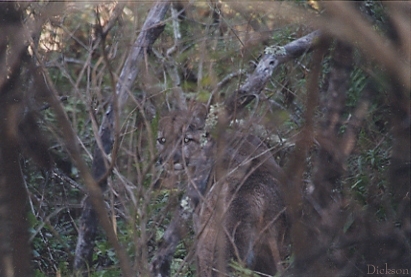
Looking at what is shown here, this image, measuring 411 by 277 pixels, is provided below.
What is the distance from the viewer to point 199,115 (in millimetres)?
4617

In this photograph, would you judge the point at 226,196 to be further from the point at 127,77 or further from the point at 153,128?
the point at 127,77

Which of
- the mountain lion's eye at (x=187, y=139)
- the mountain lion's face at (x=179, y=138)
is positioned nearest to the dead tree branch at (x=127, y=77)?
the mountain lion's face at (x=179, y=138)

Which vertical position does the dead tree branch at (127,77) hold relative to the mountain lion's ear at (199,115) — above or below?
above

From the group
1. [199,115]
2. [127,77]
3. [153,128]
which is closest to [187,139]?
[199,115]

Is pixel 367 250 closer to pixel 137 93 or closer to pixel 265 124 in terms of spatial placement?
pixel 265 124

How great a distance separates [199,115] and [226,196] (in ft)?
2.80

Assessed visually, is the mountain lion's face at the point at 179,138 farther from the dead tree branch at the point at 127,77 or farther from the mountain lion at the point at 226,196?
the dead tree branch at the point at 127,77

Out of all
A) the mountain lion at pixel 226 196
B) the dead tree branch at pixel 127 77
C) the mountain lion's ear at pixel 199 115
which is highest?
the dead tree branch at pixel 127 77

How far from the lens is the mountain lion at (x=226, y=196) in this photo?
3.71 metres

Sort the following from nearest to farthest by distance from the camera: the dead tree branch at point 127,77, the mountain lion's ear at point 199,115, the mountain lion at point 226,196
Answer: the mountain lion at point 226,196
the dead tree branch at point 127,77
the mountain lion's ear at point 199,115

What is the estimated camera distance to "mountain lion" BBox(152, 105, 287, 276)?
146 inches

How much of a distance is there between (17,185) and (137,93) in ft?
9.08

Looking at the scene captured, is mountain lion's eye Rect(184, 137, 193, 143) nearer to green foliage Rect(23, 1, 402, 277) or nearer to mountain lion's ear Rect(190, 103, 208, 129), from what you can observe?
mountain lion's ear Rect(190, 103, 208, 129)

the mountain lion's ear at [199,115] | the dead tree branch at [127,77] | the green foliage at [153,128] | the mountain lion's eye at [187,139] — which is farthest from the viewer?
the mountain lion's ear at [199,115]
